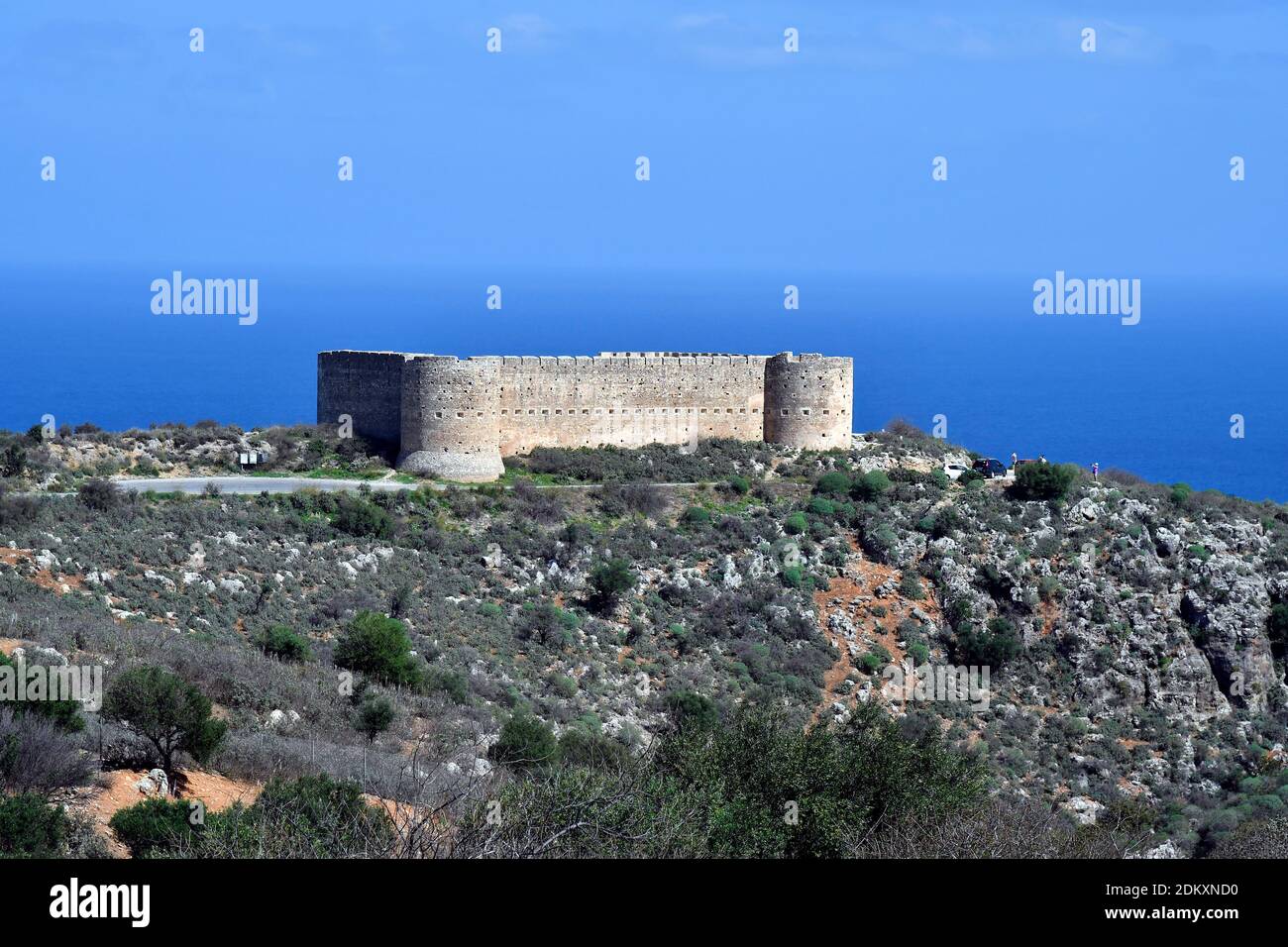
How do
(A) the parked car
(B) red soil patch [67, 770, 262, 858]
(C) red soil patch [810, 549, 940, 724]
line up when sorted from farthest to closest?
(A) the parked car, (C) red soil patch [810, 549, 940, 724], (B) red soil patch [67, 770, 262, 858]

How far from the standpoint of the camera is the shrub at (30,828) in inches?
559

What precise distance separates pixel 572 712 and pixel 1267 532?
1675 centimetres

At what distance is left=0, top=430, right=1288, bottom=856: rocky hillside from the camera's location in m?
25.8

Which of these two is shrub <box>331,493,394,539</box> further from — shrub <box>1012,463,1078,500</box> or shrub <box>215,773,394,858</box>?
shrub <box>215,773,394,858</box>

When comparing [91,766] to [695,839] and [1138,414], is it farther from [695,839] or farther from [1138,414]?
[1138,414]

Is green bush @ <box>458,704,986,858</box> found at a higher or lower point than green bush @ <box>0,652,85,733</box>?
lower

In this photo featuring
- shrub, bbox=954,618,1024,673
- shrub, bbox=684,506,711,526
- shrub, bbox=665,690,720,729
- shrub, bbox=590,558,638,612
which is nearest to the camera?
shrub, bbox=665,690,720,729

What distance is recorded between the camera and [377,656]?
81.7 ft

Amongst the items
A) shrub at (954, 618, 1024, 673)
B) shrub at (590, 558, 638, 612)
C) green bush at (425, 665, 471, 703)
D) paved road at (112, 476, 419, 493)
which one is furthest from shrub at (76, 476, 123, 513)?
shrub at (954, 618, 1024, 673)

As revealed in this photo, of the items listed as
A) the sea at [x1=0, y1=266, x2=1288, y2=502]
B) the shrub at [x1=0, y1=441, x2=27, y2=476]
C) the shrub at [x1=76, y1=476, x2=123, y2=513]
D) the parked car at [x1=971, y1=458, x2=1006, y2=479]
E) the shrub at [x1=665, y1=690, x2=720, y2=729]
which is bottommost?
the shrub at [x1=665, y1=690, x2=720, y2=729]

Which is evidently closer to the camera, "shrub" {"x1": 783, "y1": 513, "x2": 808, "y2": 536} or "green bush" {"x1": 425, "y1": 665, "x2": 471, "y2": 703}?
"green bush" {"x1": 425, "y1": 665, "x2": 471, "y2": 703}

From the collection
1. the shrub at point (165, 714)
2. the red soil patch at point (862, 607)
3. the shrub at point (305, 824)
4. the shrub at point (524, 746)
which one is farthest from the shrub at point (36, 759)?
the red soil patch at point (862, 607)

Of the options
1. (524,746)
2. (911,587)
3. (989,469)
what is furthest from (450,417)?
(524,746)

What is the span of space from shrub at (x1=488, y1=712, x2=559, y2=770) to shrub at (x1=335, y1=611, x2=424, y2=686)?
Answer: 10.2ft
